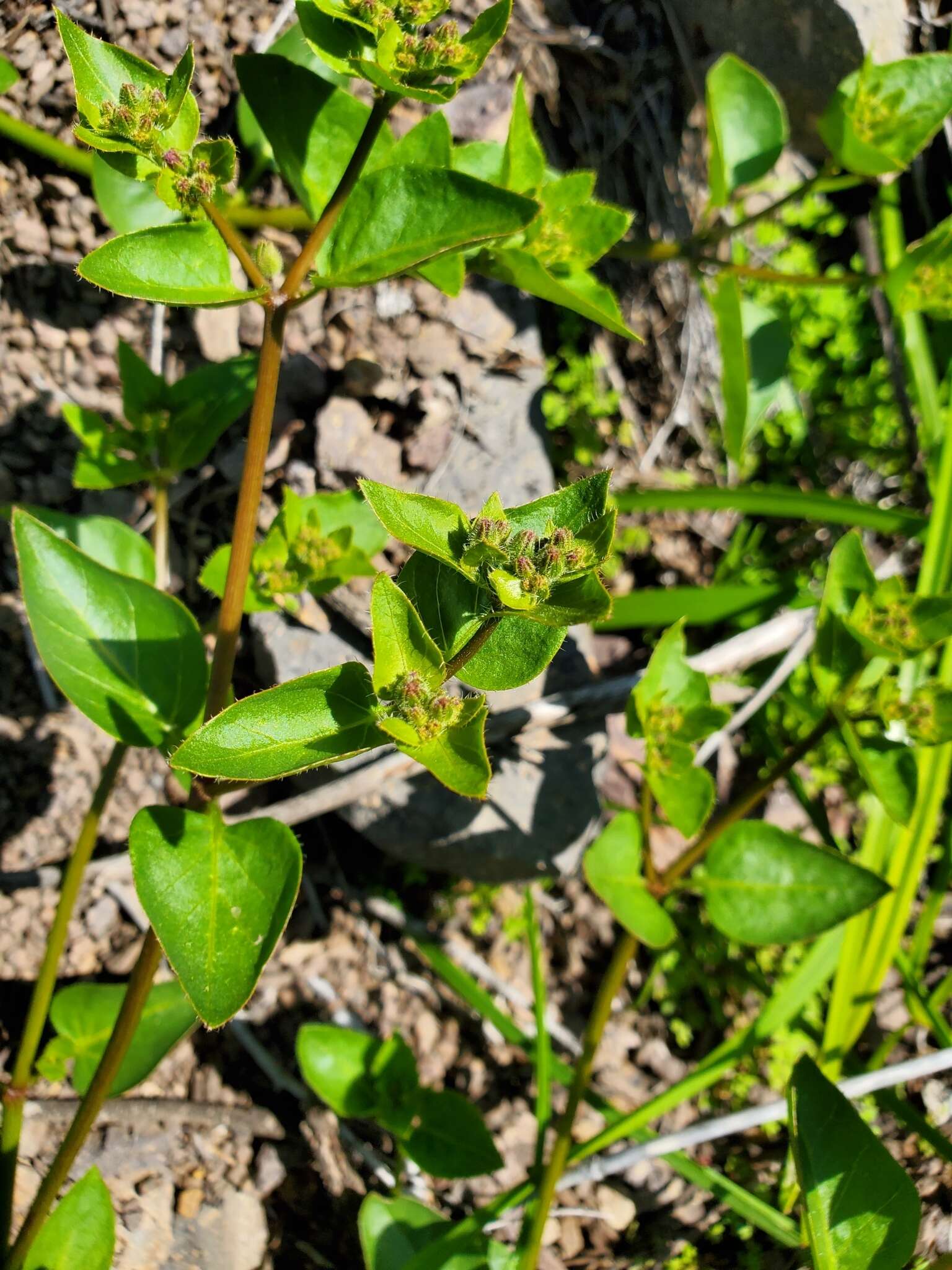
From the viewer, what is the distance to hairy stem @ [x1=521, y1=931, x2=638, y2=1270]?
2.51 metres

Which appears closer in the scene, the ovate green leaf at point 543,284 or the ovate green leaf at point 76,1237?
the ovate green leaf at point 76,1237

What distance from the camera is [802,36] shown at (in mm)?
3414

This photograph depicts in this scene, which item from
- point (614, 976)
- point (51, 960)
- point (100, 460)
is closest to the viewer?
point (51, 960)

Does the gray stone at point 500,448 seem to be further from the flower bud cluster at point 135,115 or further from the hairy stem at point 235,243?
the flower bud cluster at point 135,115

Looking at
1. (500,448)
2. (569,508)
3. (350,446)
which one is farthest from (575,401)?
(569,508)

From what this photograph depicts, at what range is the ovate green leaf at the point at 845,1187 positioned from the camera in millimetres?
2051

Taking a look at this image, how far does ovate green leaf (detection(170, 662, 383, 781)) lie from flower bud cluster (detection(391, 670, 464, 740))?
0.24 feet

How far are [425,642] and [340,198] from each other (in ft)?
2.88

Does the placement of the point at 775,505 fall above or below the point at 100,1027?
above

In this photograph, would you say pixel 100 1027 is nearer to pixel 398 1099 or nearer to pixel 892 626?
pixel 398 1099

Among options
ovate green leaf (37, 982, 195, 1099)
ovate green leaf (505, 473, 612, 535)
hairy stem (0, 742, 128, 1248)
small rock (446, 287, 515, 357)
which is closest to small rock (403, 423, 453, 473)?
small rock (446, 287, 515, 357)

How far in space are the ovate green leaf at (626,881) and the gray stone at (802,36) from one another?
2797mm

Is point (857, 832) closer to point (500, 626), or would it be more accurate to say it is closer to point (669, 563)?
point (669, 563)

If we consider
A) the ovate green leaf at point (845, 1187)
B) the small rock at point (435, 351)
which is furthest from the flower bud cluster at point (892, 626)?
the small rock at point (435, 351)
